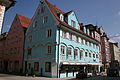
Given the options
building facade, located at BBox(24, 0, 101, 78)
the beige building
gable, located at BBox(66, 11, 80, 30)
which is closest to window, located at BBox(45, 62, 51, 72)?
building facade, located at BBox(24, 0, 101, 78)

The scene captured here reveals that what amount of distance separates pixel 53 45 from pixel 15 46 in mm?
15757

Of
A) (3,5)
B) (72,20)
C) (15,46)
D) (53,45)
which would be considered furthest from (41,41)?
(3,5)

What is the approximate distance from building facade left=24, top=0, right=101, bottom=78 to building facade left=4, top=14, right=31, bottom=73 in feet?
7.36

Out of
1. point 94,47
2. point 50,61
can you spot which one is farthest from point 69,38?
point 94,47

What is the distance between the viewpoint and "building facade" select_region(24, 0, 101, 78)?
76.9 ft

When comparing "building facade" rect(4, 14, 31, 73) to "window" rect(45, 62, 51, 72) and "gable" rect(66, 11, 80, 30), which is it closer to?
"window" rect(45, 62, 51, 72)

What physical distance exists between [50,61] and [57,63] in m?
1.61

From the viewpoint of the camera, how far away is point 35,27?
95.8 feet

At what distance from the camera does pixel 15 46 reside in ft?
115

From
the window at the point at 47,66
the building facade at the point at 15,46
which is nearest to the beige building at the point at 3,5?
the window at the point at 47,66

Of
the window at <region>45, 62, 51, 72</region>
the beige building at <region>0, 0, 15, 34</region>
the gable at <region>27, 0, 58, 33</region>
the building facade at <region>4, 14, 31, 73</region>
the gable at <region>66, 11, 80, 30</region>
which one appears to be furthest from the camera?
the building facade at <region>4, 14, 31, 73</region>

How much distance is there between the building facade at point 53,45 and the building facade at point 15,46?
2.24 metres

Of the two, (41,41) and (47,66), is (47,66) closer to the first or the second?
(47,66)

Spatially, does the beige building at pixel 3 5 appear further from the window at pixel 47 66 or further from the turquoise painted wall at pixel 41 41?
the window at pixel 47 66
